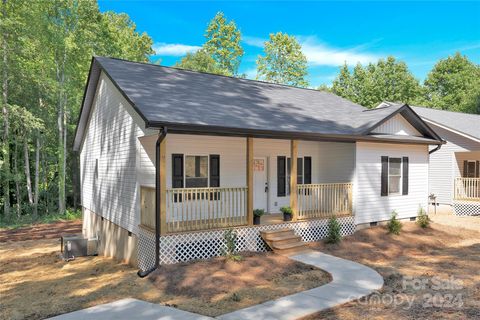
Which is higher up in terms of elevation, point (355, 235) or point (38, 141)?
point (38, 141)

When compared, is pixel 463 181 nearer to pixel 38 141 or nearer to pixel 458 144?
pixel 458 144

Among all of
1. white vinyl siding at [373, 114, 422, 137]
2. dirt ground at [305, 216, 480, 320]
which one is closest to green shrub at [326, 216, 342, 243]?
dirt ground at [305, 216, 480, 320]

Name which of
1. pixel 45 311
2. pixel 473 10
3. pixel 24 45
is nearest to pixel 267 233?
pixel 45 311

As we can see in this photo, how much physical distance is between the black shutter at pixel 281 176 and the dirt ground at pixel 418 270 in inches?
121

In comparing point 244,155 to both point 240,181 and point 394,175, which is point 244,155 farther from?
point 394,175

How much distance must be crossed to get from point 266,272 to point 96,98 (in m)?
10.3

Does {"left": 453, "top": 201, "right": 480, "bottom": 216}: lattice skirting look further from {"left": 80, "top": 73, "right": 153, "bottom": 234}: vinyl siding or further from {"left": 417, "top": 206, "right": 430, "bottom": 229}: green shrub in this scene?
{"left": 80, "top": 73, "right": 153, "bottom": 234}: vinyl siding

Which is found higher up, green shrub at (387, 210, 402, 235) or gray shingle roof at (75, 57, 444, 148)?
gray shingle roof at (75, 57, 444, 148)

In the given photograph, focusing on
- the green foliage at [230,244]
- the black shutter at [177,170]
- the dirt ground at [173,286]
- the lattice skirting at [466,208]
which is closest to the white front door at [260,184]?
the black shutter at [177,170]

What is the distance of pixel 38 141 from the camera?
81.5 feet

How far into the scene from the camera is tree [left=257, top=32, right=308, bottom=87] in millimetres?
41781

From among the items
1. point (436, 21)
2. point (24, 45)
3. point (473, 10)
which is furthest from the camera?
point (436, 21)

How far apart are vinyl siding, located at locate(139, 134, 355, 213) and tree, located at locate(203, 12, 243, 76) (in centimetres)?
3036

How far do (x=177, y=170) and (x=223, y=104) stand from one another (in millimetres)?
2617
